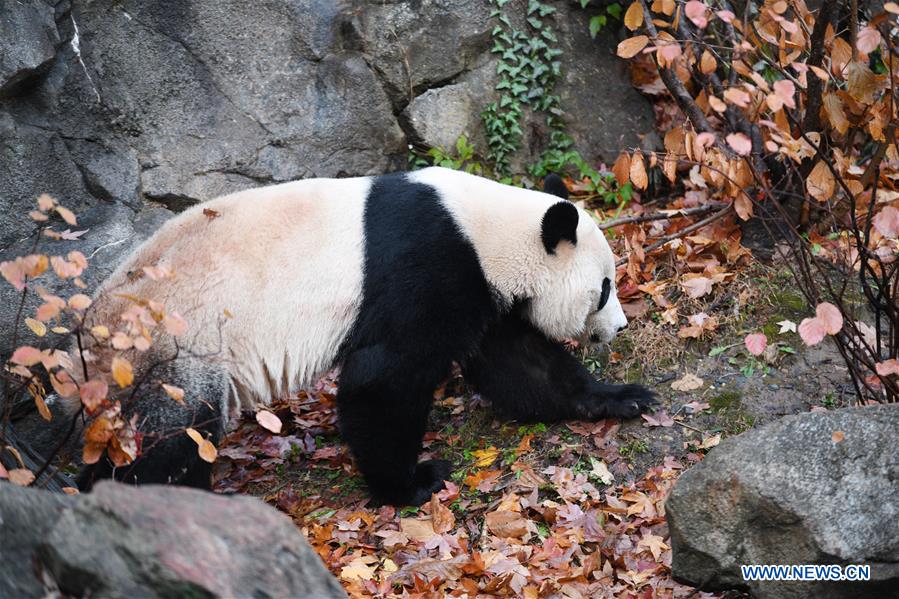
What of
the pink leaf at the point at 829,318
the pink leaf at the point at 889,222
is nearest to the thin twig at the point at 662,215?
the pink leaf at the point at 889,222

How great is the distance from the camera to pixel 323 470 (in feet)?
19.9

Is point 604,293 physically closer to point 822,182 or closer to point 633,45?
point 822,182

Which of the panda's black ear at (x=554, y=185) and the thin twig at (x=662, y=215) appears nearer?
the panda's black ear at (x=554, y=185)

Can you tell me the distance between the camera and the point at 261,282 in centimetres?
505

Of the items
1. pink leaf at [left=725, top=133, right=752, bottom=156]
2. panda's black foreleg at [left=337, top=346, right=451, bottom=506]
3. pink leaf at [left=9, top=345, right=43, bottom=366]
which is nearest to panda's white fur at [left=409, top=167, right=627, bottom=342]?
panda's black foreleg at [left=337, top=346, right=451, bottom=506]

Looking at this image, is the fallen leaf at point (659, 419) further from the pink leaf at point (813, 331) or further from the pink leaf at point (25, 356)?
the pink leaf at point (25, 356)

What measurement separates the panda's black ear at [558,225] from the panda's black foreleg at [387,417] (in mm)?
1044

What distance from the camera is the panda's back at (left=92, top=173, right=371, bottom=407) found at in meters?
4.89

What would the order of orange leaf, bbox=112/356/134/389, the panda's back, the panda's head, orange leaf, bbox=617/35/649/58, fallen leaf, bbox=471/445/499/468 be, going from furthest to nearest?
fallen leaf, bbox=471/445/499/468 → the panda's head → the panda's back → orange leaf, bbox=617/35/649/58 → orange leaf, bbox=112/356/134/389

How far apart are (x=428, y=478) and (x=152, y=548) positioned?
10.5 ft

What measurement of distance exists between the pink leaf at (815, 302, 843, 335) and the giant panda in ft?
5.60

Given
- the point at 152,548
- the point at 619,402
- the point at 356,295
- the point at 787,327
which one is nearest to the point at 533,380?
the point at 619,402

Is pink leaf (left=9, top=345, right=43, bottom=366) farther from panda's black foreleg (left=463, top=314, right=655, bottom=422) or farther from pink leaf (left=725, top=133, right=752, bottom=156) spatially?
pink leaf (left=725, top=133, right=752, bottom=156)

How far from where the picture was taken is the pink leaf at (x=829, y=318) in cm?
385
